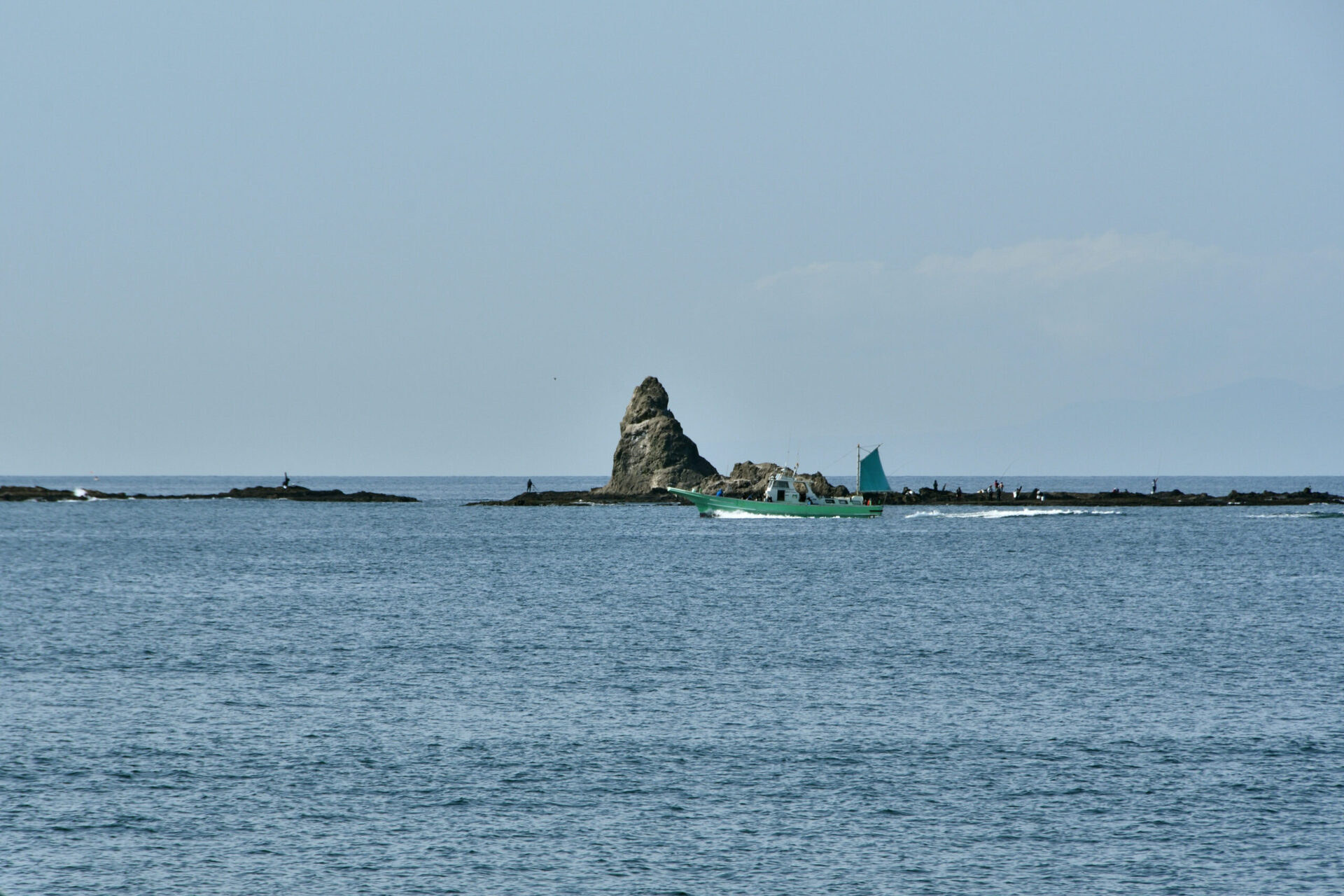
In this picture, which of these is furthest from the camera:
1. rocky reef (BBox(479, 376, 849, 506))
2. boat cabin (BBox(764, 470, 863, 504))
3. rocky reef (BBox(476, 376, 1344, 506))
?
rocky reef (BBox(479, 376, 849, 506))

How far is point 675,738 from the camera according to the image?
30.5m

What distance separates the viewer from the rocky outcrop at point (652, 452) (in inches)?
7101

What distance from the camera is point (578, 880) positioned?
21000mm

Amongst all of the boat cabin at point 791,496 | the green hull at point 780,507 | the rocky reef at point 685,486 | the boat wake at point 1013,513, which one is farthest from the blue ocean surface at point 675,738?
the rocky reef at point 685,486

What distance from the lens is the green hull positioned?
139875mm

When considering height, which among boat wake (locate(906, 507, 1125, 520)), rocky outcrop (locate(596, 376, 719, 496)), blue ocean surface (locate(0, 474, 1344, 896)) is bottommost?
blue ocean surface (locate(0, 474, 1344, 896))

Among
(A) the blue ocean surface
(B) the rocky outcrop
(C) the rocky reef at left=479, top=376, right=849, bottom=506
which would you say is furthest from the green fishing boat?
(A) the blue ocean surface

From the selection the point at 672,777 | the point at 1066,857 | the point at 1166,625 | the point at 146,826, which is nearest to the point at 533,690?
the point at 672,777

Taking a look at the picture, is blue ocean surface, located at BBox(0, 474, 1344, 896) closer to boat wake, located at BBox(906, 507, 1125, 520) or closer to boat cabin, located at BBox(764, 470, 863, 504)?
boat cabin, located at BBox(764, 470, 863, 504)

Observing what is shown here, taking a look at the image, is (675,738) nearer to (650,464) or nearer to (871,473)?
(871,473)

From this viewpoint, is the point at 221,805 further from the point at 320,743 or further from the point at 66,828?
the point at 320,743

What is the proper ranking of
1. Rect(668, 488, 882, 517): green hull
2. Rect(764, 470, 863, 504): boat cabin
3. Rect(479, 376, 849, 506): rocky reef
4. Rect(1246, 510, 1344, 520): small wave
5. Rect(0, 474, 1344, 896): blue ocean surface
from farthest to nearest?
Rect(479, 376, 849, 506): rocky reef < Rect(764, 470, 863, 504): boat cabin < Rect(668, 488, 882, 517): green hull < Rect(1246, 510, 1344, 520): small wave < Rect(0, 474, 1344, 896): blue ocean surface

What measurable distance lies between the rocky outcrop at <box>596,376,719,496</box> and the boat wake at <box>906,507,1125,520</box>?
36.0m

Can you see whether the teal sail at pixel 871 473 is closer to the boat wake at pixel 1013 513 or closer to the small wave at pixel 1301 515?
the boat wake at pixel 1013 513
